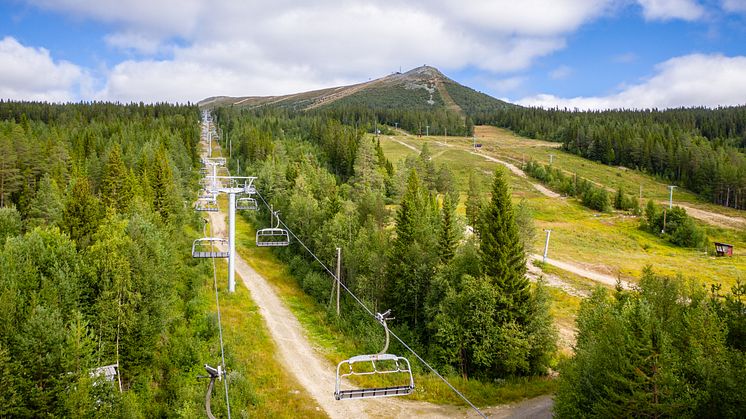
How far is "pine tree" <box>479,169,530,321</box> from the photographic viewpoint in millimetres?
33125

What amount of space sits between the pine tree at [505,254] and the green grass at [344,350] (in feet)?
16.2

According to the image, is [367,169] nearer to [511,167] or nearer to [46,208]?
[46,208]

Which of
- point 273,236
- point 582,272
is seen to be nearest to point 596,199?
point 582,272

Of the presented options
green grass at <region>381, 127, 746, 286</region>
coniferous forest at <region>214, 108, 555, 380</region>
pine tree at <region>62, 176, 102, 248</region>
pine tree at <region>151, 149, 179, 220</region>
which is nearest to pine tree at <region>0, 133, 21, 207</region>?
pine tree at <region>151, 149, 179, 220</region>

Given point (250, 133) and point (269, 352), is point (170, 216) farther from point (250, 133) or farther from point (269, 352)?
point (250, 133)

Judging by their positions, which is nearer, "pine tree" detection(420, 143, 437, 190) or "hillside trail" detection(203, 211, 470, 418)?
"hillside trail" detection(203, 211, 470, 418)

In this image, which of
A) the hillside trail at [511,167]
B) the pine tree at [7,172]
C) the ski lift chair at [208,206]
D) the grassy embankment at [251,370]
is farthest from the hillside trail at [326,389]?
the hillside trail at [511,167]

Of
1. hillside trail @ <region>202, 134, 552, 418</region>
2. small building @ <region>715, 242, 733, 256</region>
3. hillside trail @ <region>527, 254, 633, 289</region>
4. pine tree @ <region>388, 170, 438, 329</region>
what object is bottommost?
hillside trail @ <region>202, 134, 552, 418</region>

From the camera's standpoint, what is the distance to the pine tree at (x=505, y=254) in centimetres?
3312

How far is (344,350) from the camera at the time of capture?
38188 millimetres

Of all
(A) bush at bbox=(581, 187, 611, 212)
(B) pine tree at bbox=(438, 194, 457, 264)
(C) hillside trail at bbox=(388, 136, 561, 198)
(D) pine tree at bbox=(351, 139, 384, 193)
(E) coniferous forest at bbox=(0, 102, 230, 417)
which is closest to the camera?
(E) coniferous forest at bbox=(0, 102, 230, 417)

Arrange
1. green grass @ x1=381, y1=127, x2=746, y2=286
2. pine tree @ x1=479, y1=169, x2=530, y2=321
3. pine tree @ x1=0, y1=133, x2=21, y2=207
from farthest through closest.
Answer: pine tree @ x1=0, y1=133, x2=21, y2=207 < green grass @ x1=381, y1=127, x2=746, y2=286 < pine tree @ x1=479, y1=169, x2=530, y2=321

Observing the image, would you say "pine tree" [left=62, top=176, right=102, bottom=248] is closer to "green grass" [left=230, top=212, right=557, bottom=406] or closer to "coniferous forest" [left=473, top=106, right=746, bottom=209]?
"green grass" [left=230, top=212, right=557, bottom=406]

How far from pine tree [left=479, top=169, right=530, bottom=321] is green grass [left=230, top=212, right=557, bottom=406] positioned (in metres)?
4.94
